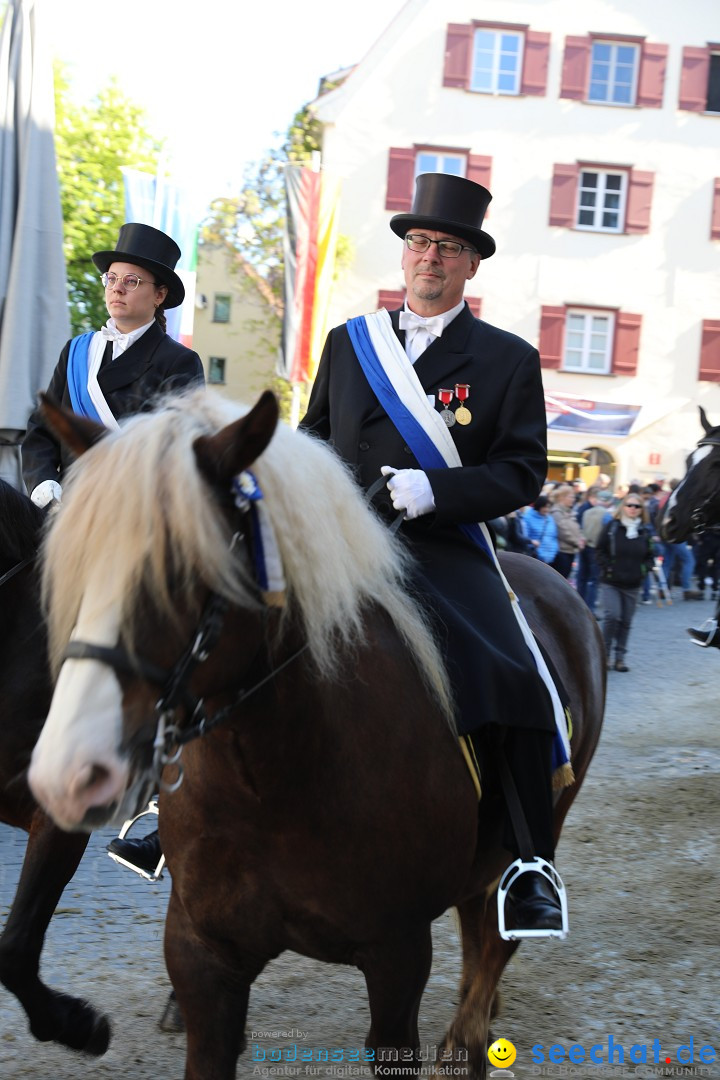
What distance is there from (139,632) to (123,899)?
12.7ft

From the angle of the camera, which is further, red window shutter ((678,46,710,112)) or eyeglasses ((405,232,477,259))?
red window shutter ((678,46,710,112))

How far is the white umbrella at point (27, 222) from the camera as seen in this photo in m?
6.67

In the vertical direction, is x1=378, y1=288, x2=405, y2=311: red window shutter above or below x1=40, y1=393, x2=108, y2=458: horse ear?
above

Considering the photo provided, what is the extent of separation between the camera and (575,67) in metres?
28.5

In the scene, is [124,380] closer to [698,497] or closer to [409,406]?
[409,406]

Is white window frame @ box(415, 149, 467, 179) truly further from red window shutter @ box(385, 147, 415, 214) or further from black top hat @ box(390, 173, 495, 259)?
black top hat @ box(390, 173, 495, 259)

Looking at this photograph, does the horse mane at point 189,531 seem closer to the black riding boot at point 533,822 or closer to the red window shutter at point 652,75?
the black riding boot at point 533,822

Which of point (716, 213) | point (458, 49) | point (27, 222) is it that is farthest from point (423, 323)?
point (716, 213)

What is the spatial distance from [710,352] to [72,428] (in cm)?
2826

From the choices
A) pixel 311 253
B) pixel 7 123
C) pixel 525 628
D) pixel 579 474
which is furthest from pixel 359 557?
pixel 579 474

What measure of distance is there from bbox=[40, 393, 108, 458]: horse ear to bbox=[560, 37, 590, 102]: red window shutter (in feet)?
94.2

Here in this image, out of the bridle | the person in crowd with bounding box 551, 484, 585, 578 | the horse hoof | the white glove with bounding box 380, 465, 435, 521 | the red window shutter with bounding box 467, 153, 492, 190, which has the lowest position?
the horse hoof

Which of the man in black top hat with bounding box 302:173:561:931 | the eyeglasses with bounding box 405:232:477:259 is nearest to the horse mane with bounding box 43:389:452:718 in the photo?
the man in black top hat with bounding box 302:173:561:931

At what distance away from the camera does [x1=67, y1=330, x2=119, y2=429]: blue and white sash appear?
4344 millimetres
